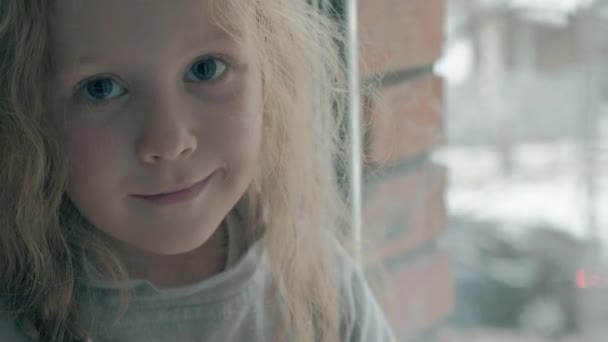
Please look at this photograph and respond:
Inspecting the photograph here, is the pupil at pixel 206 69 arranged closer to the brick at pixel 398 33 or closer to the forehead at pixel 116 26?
the forehead at pixel 116 26

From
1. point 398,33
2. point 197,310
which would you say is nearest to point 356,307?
point 197,310

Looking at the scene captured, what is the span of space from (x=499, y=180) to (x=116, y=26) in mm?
544

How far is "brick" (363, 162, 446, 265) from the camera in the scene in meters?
0.86

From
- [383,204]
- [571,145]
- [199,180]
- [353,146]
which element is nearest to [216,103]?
[199,180]

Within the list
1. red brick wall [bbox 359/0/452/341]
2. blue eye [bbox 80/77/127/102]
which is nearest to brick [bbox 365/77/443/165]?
red brick wall [bbox 359/0/452/341]

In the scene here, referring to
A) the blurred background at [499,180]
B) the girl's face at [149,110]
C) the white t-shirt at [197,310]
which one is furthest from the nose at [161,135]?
the blurred background at [499,180]

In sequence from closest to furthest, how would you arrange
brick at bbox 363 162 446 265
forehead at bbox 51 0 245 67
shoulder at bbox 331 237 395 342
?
forehead at bbox 51 0 245 67 < shoulder at bbox 331 237 395 342 < brick at bbox 363 162 446 265

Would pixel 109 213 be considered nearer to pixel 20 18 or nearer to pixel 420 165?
pixel 20 18

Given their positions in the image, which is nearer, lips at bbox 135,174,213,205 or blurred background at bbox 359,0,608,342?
lips at bbox 135,174,213,205

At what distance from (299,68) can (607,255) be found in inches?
18.8

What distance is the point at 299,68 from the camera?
691 millimetres

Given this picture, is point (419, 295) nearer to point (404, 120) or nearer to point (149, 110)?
point (404, 120)

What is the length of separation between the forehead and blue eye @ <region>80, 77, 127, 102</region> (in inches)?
0.8

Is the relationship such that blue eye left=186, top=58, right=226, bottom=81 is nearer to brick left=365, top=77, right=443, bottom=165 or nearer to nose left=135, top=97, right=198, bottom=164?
nose left=135, top=97, right=198, bottom=164
